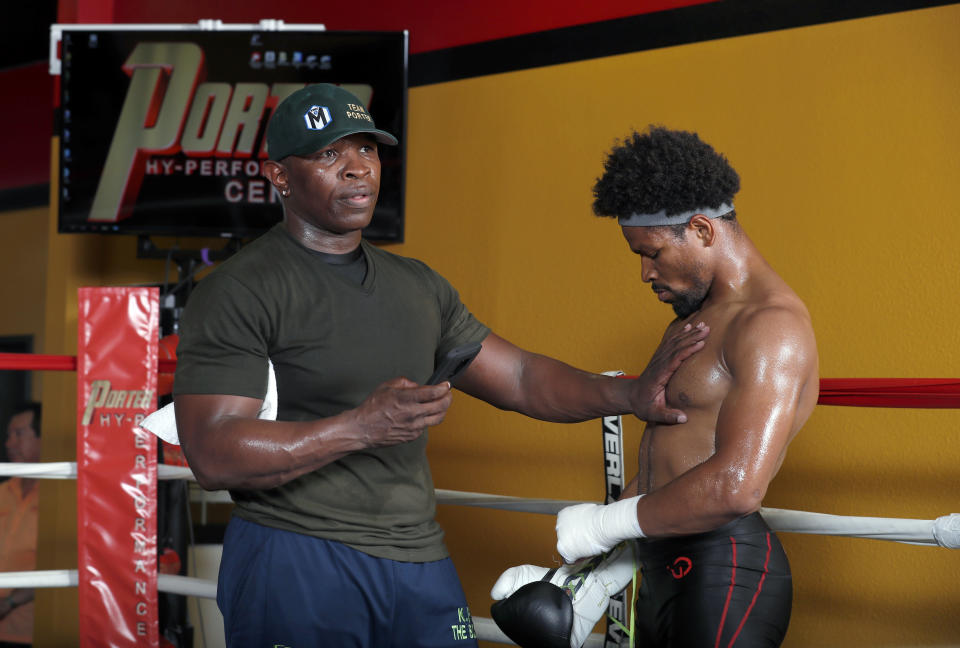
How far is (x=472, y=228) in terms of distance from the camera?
338cm

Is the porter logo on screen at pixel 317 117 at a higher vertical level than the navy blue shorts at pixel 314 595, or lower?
higher

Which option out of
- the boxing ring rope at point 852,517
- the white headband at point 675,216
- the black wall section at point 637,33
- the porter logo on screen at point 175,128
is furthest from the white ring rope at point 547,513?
the black wall section at point 637,33

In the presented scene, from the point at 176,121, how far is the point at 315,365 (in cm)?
218

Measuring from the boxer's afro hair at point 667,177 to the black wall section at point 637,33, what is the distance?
1265mm

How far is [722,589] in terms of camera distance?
157cm

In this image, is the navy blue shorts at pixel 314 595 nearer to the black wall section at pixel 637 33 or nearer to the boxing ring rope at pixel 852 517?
the boxing ring rope at pixel 852 517

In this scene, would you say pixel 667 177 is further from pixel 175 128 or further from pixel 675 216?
pixel 175 128

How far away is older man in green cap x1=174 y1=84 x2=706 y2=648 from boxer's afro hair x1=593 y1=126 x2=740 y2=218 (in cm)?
25

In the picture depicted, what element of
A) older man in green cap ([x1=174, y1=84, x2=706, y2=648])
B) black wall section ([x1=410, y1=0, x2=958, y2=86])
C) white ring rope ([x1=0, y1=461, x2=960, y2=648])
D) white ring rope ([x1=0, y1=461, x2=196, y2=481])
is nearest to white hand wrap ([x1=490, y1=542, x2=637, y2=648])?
older man in green cap ([x1=174, y1=84, x2=706, y2=648])

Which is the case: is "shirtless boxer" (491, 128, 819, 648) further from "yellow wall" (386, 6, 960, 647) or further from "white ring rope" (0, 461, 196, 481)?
"white ring rope" (0, 461, 196, 481)

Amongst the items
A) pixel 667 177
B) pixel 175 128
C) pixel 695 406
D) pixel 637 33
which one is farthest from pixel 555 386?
pixel 175 128

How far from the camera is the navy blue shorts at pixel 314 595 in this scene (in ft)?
5.29

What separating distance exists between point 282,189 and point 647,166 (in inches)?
27.6

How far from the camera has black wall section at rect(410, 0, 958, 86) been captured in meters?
2.73
